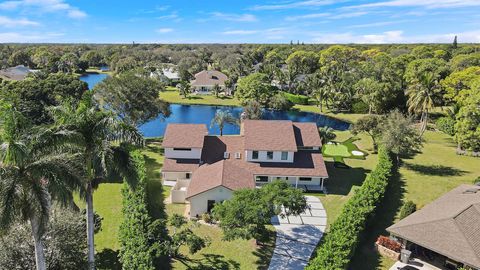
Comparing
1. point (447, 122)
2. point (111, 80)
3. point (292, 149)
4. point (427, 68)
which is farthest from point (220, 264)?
point (427, 68)

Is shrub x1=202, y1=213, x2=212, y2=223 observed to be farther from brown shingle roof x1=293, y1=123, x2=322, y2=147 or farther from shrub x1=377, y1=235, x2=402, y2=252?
brown shingle roof x1=293, y1=123, x2=322, y2=147

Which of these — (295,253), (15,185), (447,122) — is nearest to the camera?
(15,185)

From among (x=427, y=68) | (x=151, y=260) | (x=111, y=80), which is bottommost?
(x=151, y=260)

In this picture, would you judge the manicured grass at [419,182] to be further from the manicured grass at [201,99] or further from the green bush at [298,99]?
the manicured grass at [201,99]

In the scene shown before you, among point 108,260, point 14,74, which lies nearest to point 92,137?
point 108,260

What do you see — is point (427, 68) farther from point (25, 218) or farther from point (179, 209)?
point (25, 218)

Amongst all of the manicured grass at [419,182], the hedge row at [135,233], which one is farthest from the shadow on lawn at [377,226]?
the hedge row at [135,233]

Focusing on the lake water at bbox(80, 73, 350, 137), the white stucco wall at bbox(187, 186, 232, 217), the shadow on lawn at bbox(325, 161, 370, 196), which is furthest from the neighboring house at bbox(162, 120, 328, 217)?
the lake water at bbox(80, 73, 350, 137)
